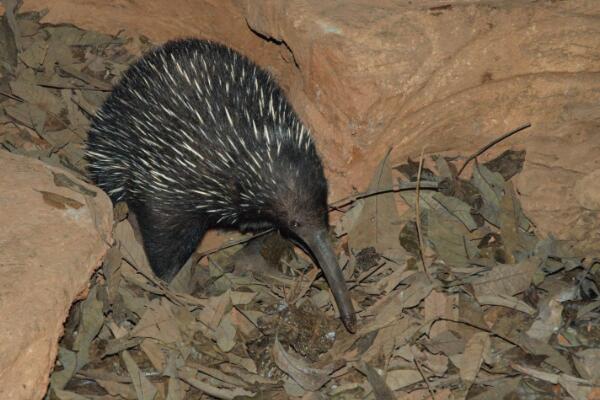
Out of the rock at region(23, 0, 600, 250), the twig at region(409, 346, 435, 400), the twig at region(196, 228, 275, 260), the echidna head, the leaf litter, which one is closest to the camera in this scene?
the twig at region(409, 346, 435, 400)

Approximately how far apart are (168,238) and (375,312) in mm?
1349

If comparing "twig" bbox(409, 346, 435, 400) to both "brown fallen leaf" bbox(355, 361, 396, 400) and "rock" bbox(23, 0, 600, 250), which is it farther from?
"rock" bbox(23, 0, 600, 250)

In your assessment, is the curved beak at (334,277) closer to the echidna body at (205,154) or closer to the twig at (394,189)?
the echidna body at (205,154)

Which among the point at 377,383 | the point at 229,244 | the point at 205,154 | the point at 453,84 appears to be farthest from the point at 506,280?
the point at 205,154

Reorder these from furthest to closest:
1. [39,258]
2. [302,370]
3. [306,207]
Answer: [306,207] → [302,370] → [39,258]

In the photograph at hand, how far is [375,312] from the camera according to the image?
4.18 meters

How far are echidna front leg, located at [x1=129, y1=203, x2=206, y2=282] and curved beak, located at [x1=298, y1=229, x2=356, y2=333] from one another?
0.96 metres

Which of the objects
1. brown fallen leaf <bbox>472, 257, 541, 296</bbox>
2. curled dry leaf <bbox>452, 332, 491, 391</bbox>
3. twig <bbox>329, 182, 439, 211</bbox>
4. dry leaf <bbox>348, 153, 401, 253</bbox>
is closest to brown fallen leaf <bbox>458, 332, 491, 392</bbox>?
curled dry leaf <bbox>452, 332, 491, 391</bbox>

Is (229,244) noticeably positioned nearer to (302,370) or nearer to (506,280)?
(302,370)

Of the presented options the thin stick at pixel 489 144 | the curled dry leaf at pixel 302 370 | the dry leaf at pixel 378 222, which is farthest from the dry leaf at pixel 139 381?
the thin stick at pixel 489 144

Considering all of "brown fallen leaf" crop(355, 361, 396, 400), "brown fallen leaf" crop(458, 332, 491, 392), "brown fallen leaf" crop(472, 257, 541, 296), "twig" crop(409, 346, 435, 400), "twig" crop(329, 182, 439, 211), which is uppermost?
"twig" crop(329, 182, 439, 211)

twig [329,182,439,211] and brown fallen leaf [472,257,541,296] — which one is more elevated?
twig [329,182,439,211]

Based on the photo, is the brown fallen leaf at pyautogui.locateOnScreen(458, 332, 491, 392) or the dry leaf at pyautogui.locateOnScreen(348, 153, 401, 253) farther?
the dry leaf at pyautogui.locateOnScreen(348, 153, 401, 253)

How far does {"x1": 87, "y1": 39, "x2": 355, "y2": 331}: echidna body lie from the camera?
4121mm
